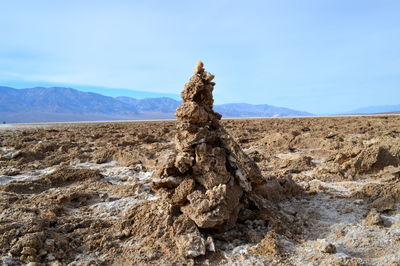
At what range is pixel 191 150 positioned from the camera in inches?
165

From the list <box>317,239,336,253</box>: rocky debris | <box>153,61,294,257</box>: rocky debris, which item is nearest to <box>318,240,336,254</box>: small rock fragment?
<box>317,239,336,253</box>: rocky debris

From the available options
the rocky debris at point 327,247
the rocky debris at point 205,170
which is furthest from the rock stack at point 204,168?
the rocky debris at point 327,247

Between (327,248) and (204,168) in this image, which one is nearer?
(327,248)

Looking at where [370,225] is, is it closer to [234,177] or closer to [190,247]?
[234,177]

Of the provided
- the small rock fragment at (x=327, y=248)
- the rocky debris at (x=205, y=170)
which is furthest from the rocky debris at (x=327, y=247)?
the rocky debris at (x=205, y=170)

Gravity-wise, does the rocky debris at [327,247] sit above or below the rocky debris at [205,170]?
below

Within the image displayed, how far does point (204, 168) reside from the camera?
405 cm

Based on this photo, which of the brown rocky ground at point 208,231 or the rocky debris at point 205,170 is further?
the rocky debris at point 205,170

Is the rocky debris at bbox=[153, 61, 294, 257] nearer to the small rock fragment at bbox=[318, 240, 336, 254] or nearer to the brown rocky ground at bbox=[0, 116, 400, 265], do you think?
the brown rocky ground at bbox=[0, 116, 400, 265]

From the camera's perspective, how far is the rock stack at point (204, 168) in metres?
3.81

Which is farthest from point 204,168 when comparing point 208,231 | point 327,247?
point 327,247

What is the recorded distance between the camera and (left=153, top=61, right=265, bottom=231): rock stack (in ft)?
12.5

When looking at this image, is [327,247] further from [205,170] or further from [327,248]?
[205,170]

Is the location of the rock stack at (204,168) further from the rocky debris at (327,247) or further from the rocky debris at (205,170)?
the rocky debris at (327,247)
